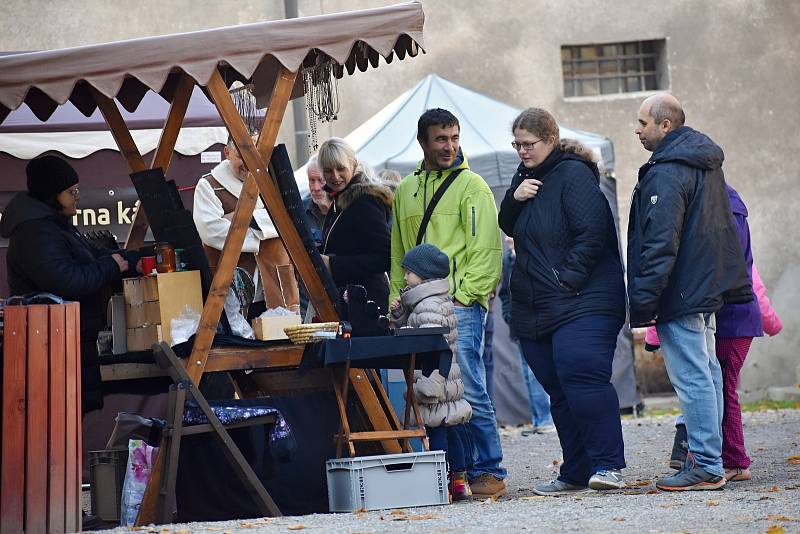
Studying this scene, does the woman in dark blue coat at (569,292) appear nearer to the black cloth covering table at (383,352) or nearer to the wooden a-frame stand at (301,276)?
the black cloth covering table at (383,352)

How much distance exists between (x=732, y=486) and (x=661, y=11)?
10.1 meters

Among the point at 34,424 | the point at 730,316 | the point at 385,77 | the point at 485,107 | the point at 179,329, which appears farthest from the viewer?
the point at 385,77

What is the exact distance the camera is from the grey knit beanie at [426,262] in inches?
256

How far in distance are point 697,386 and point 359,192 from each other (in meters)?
2.01

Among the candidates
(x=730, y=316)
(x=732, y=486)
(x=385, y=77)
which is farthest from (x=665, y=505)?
(x=385, y=77)

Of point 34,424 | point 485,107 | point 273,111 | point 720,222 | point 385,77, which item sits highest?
point 385,77

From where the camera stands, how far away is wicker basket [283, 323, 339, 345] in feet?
20.3

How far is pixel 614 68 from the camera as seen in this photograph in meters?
15.9

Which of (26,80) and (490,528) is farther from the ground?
(26,80)

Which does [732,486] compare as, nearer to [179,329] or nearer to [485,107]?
[179,329]

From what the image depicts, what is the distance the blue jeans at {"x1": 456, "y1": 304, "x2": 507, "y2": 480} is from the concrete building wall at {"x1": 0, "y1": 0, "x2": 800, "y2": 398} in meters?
8.25

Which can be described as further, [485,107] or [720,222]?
[485,107]

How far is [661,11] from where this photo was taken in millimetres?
15672

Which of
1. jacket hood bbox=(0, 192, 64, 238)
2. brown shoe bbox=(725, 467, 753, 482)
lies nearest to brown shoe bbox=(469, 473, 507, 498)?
brown shoe bbox=(725, 467, 753, 482)
